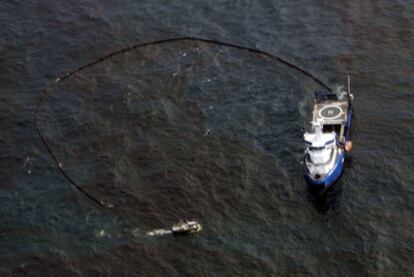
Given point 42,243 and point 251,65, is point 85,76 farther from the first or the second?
point 42,243

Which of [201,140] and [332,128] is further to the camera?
[201,140]

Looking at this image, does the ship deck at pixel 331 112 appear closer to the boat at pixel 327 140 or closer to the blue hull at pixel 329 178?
the boat at pixel 327 140

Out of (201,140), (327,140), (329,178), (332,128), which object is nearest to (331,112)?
(332,128)

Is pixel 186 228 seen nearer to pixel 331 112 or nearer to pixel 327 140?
pixel 327 140

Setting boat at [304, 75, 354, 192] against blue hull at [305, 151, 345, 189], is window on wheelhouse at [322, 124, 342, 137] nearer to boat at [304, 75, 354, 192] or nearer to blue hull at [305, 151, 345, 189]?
boat at [304, 75, 354, 192]

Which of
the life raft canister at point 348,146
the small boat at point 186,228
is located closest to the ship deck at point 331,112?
the life raft canister at point 348,146

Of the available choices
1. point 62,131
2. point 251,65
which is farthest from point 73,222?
point 251,65

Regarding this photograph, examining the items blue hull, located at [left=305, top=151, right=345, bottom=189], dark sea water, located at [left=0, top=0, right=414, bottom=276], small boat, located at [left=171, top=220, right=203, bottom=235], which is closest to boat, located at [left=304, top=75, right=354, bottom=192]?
blue hull, located at [left=305, top=151, right=345, bottom=189]
